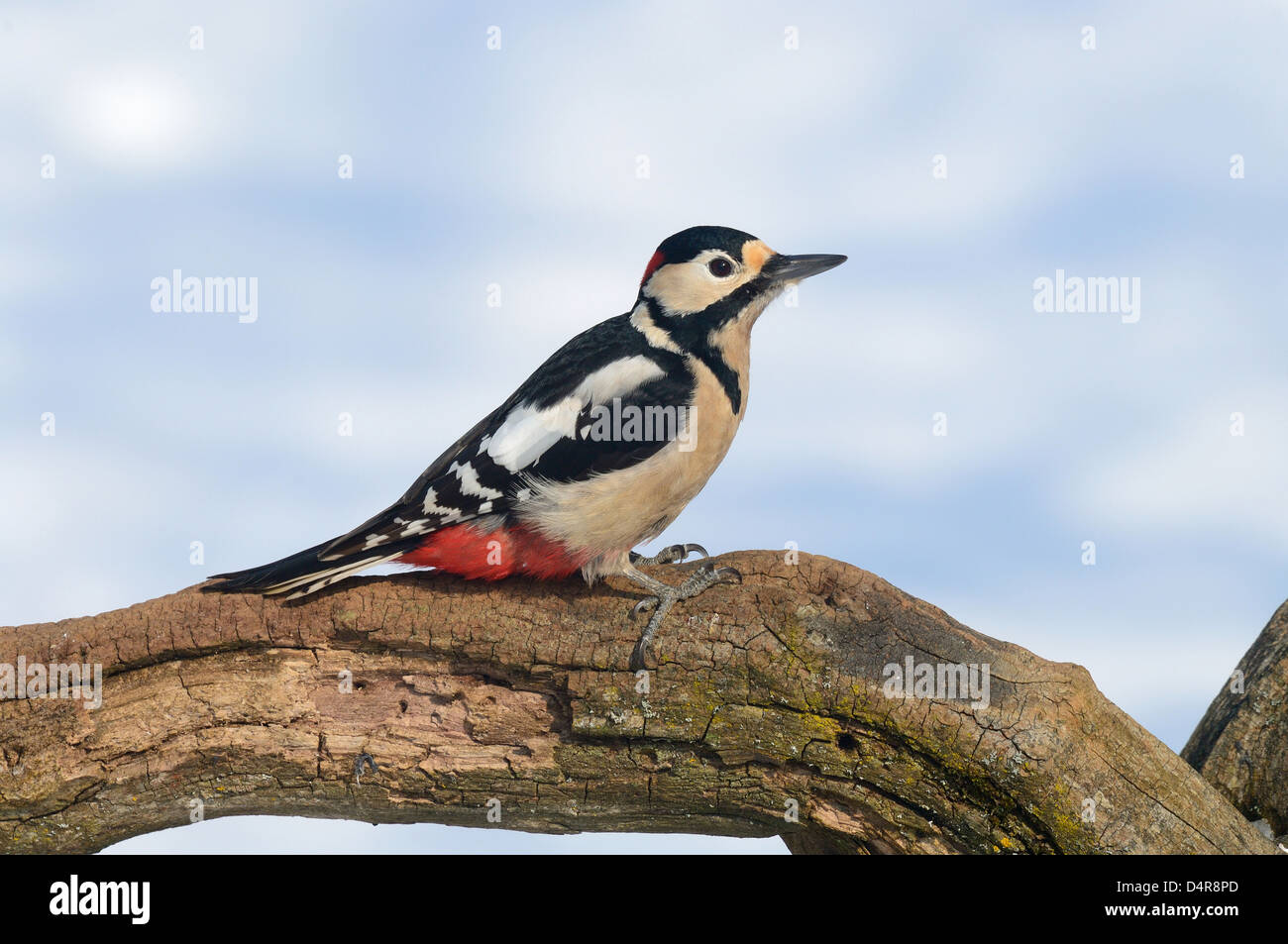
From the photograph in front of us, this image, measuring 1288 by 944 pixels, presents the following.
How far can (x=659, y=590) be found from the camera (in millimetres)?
4391

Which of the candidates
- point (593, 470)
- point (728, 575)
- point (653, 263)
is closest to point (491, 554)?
point (593, 470)

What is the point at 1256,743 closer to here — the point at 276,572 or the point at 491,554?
the point at 491,554

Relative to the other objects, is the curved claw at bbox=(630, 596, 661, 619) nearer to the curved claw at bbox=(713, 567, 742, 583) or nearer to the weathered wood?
the curved claw at bbox=(713, 567, 742, 583)

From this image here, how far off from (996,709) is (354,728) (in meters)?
2.64

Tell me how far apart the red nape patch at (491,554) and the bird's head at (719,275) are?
1157 millimetres

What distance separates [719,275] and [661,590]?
4.77 feet

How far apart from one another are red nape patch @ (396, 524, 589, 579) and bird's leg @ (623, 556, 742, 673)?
0.29 metres

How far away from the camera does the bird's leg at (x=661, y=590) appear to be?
4262mm

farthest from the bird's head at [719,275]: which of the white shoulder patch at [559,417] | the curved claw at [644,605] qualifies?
the curved claw at [644,605]

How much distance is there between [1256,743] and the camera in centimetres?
A: 519

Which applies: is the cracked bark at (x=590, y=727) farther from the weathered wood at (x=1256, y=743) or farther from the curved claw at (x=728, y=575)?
the weathered wood at (x=1256, y=743)

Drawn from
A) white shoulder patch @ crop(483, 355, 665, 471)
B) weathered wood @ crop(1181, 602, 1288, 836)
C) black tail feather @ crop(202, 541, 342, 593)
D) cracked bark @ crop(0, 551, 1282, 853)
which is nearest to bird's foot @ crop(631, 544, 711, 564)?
cracked bark @ crop(0, 551, 1282, 853)
